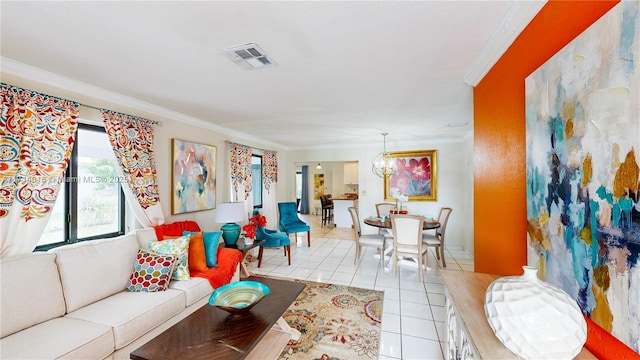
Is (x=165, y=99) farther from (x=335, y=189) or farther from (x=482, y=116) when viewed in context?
(x=335, y=189)

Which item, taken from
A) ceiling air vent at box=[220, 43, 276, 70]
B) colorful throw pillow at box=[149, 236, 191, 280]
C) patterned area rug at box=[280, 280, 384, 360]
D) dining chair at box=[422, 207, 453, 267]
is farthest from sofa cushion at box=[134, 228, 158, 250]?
dining chair at box=[422, 207, 453, 267]

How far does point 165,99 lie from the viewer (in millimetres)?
2844

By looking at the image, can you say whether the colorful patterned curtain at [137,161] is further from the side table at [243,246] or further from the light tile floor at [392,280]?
the light tile floor at [392,280]

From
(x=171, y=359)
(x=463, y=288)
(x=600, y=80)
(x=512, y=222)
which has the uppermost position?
(x=600, y=80)

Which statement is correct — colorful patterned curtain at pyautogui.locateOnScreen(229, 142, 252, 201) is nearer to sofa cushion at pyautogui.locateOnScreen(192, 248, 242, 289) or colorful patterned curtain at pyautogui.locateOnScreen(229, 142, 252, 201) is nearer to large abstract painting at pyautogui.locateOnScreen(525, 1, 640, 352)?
sofa cushion at pyautogui.locateOnScreen(192, 248, 242, 289)

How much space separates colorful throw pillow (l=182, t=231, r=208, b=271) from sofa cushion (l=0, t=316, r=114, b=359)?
3.16 feet

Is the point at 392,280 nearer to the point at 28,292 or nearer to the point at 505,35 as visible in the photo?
the point at 505,35

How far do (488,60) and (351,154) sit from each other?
433cm

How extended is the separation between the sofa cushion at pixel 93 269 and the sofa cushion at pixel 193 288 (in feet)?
1.41

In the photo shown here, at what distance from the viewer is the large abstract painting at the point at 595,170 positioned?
75 cm

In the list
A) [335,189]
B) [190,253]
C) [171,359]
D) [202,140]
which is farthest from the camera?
[335,189]

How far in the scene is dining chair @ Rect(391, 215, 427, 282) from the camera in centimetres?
346

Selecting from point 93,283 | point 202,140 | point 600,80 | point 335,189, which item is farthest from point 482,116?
point 335,189

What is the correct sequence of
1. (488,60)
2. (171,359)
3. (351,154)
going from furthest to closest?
(351,154)
(488,60)
(171,359)
